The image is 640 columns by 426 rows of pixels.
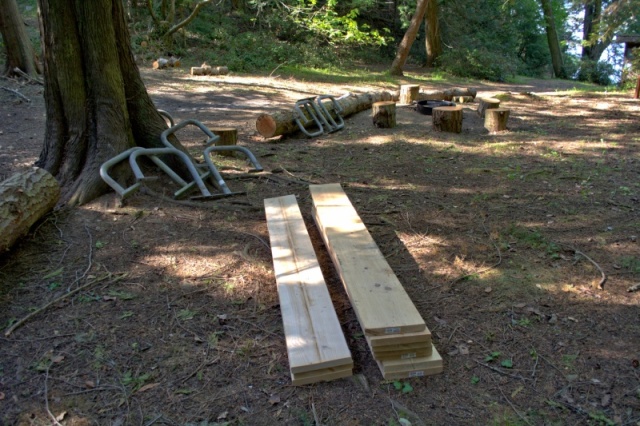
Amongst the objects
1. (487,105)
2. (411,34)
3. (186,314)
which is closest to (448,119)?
(487,105)

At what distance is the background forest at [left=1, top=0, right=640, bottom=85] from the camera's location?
1789 cm

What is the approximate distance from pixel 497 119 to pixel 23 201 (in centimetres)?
736

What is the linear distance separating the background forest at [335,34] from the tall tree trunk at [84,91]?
1219 cm

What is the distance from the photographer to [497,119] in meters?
8.74

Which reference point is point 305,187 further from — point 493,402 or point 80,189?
point 493,402

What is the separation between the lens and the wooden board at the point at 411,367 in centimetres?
272

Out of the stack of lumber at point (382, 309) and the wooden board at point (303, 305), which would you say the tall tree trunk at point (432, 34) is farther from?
the stack of lumber at point (382, 309)

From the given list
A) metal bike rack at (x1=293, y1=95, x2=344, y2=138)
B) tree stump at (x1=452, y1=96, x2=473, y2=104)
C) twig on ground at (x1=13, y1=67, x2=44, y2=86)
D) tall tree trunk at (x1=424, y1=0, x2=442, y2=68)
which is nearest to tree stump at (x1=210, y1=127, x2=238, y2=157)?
metal bike rack at (x1=293, y1=95, x2=344, y2=138)

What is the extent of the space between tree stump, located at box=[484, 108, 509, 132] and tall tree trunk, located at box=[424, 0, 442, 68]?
1294cm

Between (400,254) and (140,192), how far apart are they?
8.64 ft

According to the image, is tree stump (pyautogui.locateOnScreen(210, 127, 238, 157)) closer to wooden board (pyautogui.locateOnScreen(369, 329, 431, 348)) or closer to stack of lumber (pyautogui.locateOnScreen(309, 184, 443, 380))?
stack of lumber (pyautogui.locateOnScreen(309, 184, 443, 380))

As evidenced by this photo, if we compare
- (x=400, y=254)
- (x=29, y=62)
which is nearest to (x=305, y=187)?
A: (x=400, y=254)

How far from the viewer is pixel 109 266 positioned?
12.7 feet

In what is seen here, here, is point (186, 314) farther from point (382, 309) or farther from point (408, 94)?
point (408, 94)
